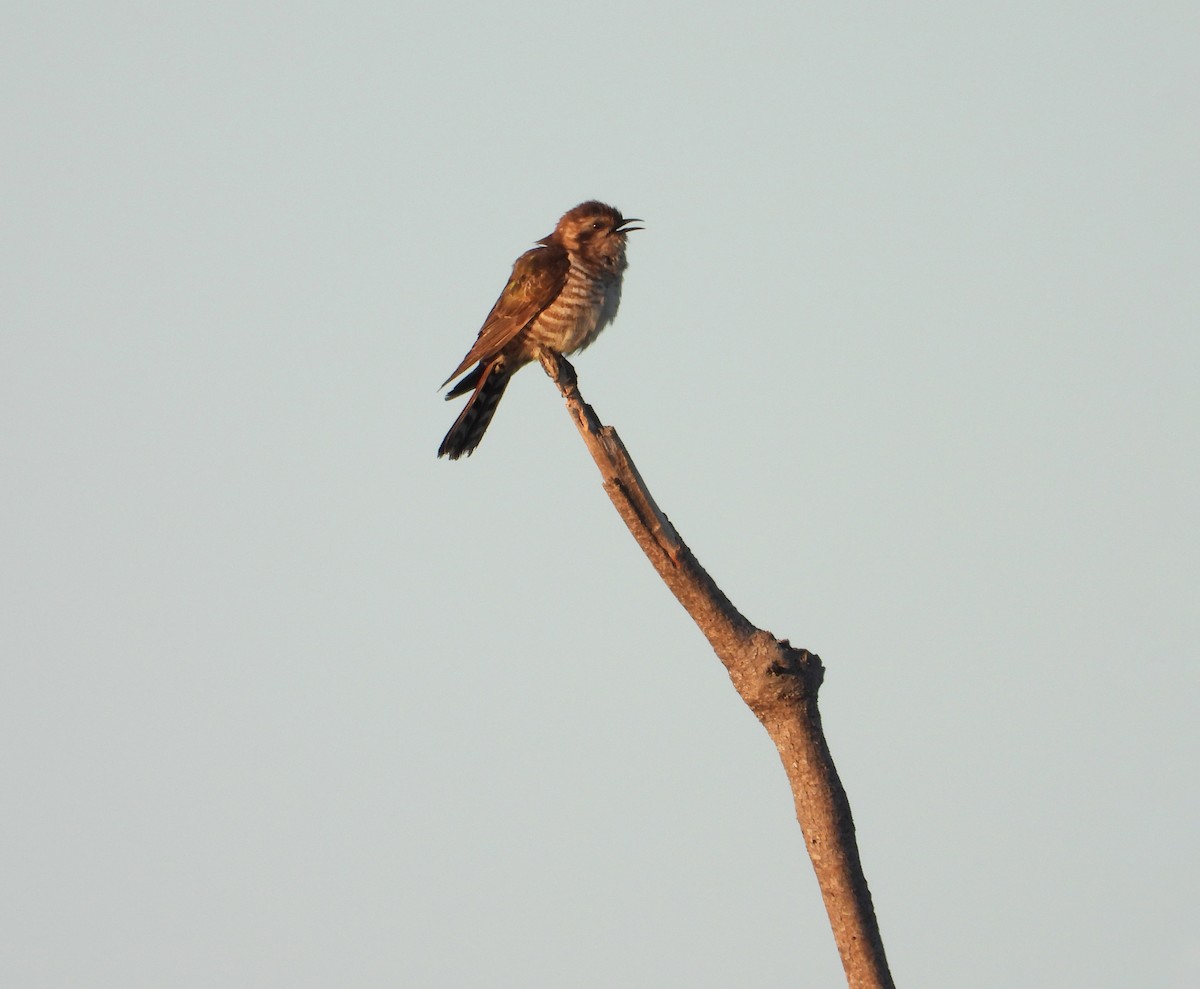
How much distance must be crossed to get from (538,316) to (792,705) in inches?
242

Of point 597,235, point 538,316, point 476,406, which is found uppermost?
point 597,235

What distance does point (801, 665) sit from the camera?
628cm

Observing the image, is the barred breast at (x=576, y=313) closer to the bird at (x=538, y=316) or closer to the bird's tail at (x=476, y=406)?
the bird at (x=538, y=316)

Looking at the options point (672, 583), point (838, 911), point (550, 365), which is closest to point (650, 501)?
point (672, 583)

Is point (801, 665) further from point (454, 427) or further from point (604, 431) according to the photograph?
point (454, 427)

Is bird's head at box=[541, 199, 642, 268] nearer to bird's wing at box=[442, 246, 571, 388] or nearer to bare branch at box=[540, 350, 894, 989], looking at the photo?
bird's wing at box=[442, 246, 571, 388]

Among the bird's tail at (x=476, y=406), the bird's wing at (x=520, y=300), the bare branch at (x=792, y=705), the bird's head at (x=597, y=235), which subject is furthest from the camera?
the bird's head at (x=597, y=235)

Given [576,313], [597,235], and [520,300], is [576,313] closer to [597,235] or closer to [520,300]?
[520,300]

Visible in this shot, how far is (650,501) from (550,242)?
6.22 m

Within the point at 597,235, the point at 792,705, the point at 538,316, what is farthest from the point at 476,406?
the point at 792,705

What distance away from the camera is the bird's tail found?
11.4 m

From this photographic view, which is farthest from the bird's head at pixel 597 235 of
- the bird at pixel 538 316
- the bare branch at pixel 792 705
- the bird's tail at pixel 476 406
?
the bare branch at pixel 792 705

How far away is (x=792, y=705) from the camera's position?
6.25m

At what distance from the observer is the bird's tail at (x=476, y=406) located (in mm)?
11422
